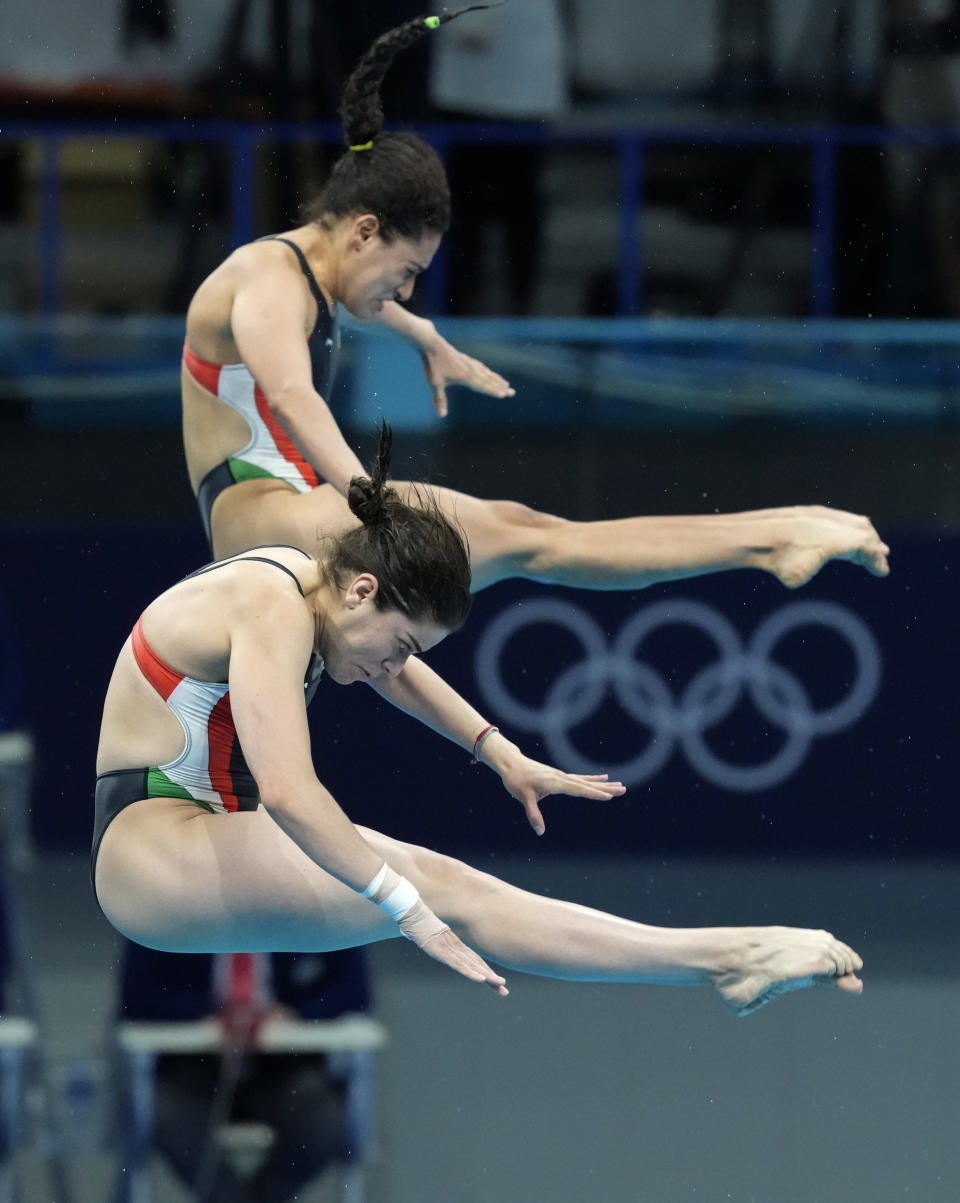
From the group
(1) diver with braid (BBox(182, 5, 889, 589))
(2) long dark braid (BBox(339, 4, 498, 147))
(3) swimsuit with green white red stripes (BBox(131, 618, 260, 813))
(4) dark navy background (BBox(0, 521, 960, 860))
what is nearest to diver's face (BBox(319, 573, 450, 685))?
(3) swimsuit with green white red stripes (BBox(131, 618, 260, 813))

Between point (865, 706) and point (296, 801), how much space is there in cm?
322

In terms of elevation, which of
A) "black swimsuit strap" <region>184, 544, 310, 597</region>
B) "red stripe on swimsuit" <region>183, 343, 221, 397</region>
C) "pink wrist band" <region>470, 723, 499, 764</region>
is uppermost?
"red stripe on swimsuit" <region>183, 343, 221, 397</region>

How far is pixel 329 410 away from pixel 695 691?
2.35 meters

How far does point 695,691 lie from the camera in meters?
5.30

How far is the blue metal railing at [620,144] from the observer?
6.33 meters

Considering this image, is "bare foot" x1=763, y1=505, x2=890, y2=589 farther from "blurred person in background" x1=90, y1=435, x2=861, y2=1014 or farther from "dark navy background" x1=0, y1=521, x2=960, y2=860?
"dark navy background" x1=0, y1=521, x2=960, y2=860

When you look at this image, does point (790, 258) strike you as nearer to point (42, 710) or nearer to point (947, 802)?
point (947, 802)

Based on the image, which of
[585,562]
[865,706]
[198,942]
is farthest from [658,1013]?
[198,942]

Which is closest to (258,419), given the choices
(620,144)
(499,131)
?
(499,131)

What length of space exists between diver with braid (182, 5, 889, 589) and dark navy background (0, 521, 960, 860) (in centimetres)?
191

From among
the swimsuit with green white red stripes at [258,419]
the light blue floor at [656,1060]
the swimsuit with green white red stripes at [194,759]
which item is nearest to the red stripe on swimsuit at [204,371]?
the swimsuit with green white red stripes at [258,419]

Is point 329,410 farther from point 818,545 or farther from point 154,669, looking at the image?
point 818,545

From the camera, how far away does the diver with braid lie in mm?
3266

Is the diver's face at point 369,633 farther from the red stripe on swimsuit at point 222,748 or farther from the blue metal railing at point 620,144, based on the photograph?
the blue metal railing at point 620,144
